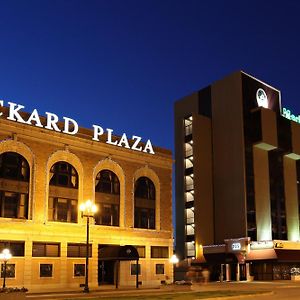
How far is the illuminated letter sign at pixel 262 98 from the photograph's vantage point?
283 feet

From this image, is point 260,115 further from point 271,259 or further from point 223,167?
point 271,259

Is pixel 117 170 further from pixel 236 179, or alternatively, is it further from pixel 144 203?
pixel 236 179

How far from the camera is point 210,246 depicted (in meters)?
78.9

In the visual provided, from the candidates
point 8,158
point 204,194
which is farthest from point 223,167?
point 8,158

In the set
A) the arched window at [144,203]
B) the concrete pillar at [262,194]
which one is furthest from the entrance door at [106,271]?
the concrete pillar at [262,194]

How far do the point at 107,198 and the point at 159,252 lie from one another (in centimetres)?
934

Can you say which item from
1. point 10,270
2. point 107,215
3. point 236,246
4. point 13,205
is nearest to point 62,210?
point 13,205

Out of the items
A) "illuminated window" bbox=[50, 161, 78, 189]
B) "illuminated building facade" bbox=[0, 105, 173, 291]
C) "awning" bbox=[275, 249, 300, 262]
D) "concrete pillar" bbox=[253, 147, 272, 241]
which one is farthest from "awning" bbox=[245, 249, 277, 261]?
"illuminated window" bbox=[50, 161, 78, 189]

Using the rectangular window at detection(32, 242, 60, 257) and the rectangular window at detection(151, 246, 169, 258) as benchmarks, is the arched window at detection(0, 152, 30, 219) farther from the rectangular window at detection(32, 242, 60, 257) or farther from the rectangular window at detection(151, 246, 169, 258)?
the rectangular window at detection(151, 246, 169, 258)

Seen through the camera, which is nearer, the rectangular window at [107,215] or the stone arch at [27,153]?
the stone arch at [27,153]

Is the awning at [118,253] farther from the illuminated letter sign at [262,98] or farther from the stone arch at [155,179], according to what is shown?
the illuminated letter sign at [262,98]

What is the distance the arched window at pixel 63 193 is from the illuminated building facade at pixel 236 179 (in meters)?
34.2

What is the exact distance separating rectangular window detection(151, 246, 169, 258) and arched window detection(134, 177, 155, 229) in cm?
240

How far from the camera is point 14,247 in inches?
1726
